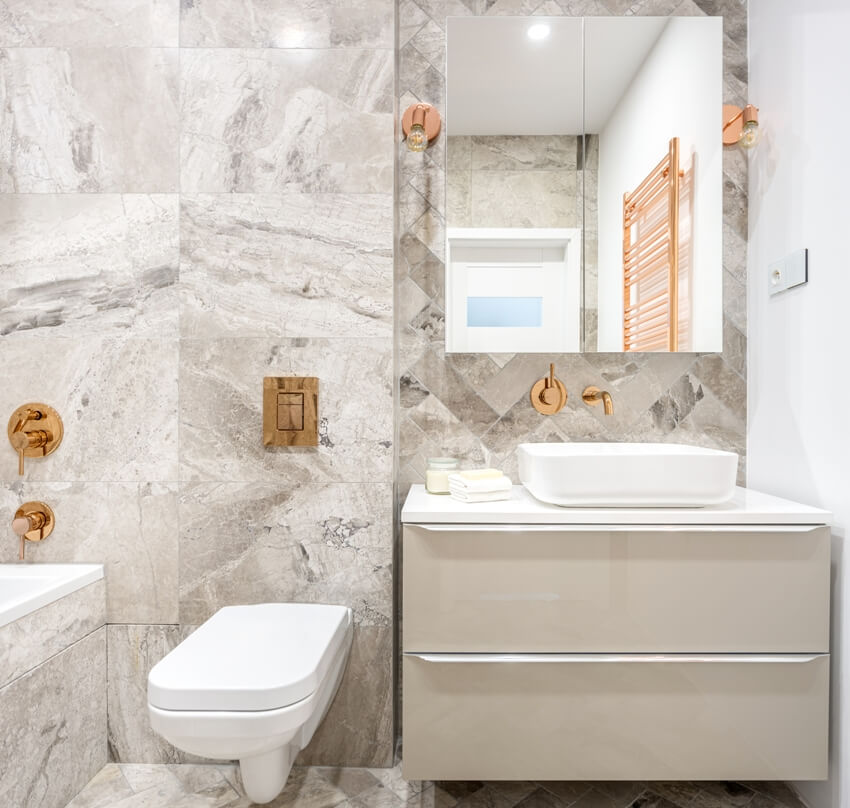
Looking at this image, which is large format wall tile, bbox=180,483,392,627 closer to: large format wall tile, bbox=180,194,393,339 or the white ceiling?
large format wall tile, bbox=180,194,393,339

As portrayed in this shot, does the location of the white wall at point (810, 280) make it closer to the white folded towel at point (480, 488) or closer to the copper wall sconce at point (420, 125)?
the white folded towel at point (480, 488)

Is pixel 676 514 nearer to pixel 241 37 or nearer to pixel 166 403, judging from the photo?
pixel 166 403

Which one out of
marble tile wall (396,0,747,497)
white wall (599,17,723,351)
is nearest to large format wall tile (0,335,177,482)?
marble tile wall (396,0,747,497)

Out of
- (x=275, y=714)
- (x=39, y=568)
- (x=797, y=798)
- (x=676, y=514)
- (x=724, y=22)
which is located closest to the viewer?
(x=275, y=714)

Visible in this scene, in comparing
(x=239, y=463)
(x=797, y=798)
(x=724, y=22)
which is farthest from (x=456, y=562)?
(x=724, y=22)

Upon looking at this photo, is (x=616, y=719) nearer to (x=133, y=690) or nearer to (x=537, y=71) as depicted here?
(x=133, y=690)

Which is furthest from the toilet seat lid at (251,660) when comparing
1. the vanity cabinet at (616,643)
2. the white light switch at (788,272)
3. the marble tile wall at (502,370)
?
the white light switch at (788,272)

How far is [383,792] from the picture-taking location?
5.21 ft

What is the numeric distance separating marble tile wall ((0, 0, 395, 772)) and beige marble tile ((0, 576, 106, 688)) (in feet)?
0.24

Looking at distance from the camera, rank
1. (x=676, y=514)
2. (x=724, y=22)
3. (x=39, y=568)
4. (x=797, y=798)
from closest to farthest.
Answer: (x=676, y=514)
(x=797, y=798)
(x=39, y=568)
(x=724, y=22)

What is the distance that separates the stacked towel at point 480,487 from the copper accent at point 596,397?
47cm

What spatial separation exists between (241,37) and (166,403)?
107 cm

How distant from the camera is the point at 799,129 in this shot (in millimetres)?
1598

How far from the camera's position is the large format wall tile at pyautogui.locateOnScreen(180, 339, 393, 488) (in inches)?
66.1
